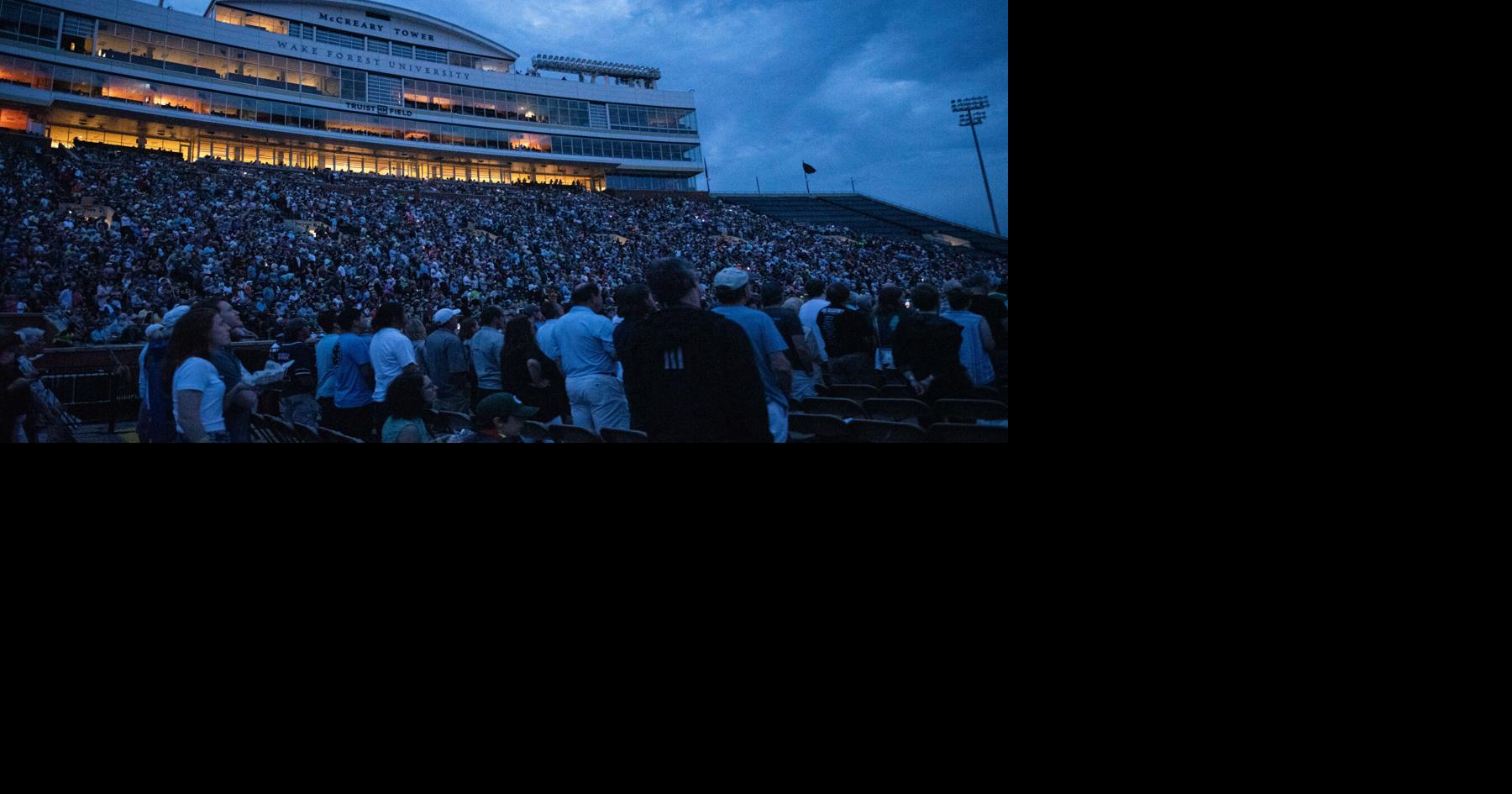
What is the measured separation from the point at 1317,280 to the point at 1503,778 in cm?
130

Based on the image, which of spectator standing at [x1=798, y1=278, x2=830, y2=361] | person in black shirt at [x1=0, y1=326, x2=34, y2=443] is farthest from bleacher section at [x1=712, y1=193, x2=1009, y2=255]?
person in black shirt at [x1=0, y1=326, x2=34, y2=443]

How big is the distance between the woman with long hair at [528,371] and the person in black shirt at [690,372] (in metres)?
1.46

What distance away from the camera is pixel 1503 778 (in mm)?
1471

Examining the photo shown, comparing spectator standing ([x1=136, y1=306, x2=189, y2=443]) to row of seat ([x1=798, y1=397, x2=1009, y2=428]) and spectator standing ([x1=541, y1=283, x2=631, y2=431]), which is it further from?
row of seat ([x1=798, y1=397, x2=1009, y2=428])

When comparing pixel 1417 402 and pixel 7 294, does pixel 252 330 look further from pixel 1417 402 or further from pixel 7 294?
pixel 1417 402

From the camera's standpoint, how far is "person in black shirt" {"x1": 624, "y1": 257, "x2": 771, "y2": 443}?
2695mm

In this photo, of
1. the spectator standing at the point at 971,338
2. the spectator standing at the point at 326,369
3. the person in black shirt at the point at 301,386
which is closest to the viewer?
the spectator standing at the point at 971,338

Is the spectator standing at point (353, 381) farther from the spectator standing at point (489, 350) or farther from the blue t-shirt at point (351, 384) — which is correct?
the spectator standing at point (489, 350)

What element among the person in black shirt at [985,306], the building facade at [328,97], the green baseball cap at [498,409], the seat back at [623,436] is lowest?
the seat back at [623,436]

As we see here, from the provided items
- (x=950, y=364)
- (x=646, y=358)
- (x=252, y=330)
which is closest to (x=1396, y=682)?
(x=950, y=364)

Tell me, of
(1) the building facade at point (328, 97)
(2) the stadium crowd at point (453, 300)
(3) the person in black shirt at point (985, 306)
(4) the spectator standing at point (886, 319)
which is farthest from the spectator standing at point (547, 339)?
(1) the building facade at point (328, 97)

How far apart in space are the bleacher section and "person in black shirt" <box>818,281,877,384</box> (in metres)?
22.2

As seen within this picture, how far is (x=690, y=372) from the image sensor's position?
8.90 ft

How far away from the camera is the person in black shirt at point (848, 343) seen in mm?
4047
